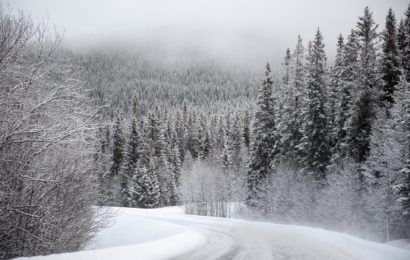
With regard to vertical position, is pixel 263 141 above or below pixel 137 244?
above

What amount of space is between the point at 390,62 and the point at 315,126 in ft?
28.7

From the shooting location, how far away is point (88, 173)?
509 inches

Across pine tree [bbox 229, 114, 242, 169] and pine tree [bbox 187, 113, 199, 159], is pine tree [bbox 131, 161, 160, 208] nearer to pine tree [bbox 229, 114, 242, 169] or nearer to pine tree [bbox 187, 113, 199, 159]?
pine tree [bbox 229, 114, 242, 169]

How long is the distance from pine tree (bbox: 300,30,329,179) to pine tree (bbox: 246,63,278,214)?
511cm

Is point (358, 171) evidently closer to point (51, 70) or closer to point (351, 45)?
point (351, 45)

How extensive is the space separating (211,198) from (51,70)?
46263 millimetres

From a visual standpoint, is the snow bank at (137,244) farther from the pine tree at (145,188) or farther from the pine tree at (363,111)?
the pine tree at (145,188)

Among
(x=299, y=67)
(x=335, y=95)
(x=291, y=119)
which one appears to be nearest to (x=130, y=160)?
(x=291, y=119)

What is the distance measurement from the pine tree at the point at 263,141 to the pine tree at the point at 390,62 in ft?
41.6

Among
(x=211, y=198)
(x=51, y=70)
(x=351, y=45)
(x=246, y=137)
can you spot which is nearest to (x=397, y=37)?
(x=351, y=45)

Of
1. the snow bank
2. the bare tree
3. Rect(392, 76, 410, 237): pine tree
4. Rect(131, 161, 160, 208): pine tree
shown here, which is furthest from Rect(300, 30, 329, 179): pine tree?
the bare tree

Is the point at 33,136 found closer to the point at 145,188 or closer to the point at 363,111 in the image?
the point at 363,111

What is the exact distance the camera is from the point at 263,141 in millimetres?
43812

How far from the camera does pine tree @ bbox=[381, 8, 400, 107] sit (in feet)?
111
